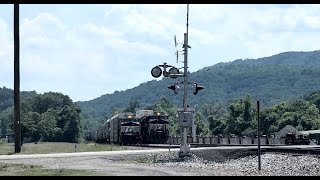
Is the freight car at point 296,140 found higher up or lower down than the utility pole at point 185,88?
lower down

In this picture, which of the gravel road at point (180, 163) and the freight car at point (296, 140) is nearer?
the gravel road at point (180, 163)

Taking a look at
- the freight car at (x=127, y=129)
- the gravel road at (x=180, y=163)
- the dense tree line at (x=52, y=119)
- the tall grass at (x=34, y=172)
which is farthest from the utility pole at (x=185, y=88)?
the dense tree line at (x=52, y=119)

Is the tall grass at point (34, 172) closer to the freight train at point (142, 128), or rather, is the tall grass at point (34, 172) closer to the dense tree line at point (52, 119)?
the freight train at point (142, 128)

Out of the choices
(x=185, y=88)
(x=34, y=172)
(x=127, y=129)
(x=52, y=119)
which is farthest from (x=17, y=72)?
(x=52, y=119)

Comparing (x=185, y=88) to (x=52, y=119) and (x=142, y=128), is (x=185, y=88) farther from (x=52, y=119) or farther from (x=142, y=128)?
(x=52, y=119)

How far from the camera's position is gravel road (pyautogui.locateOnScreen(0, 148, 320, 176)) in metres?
23.4

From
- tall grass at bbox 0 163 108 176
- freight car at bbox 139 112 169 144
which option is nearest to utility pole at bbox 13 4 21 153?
tall grass at bbox 0 163 108 176

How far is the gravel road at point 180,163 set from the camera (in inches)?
921

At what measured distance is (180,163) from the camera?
2884 cm

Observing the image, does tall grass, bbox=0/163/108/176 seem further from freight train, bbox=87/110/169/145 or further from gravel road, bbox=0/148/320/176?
freight train, bbox=87/110/169/145

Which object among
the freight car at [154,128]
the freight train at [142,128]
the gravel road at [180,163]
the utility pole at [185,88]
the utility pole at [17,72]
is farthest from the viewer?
the freight car at [154,128]

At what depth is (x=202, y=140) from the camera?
233 ft

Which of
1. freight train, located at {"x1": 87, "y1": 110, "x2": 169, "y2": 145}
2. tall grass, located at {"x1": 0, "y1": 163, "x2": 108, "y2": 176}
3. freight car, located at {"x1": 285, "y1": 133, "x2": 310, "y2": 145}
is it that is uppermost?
freight train, located at {"x1": 87, "y1": 110, "x2": 169, "y2": 145}
